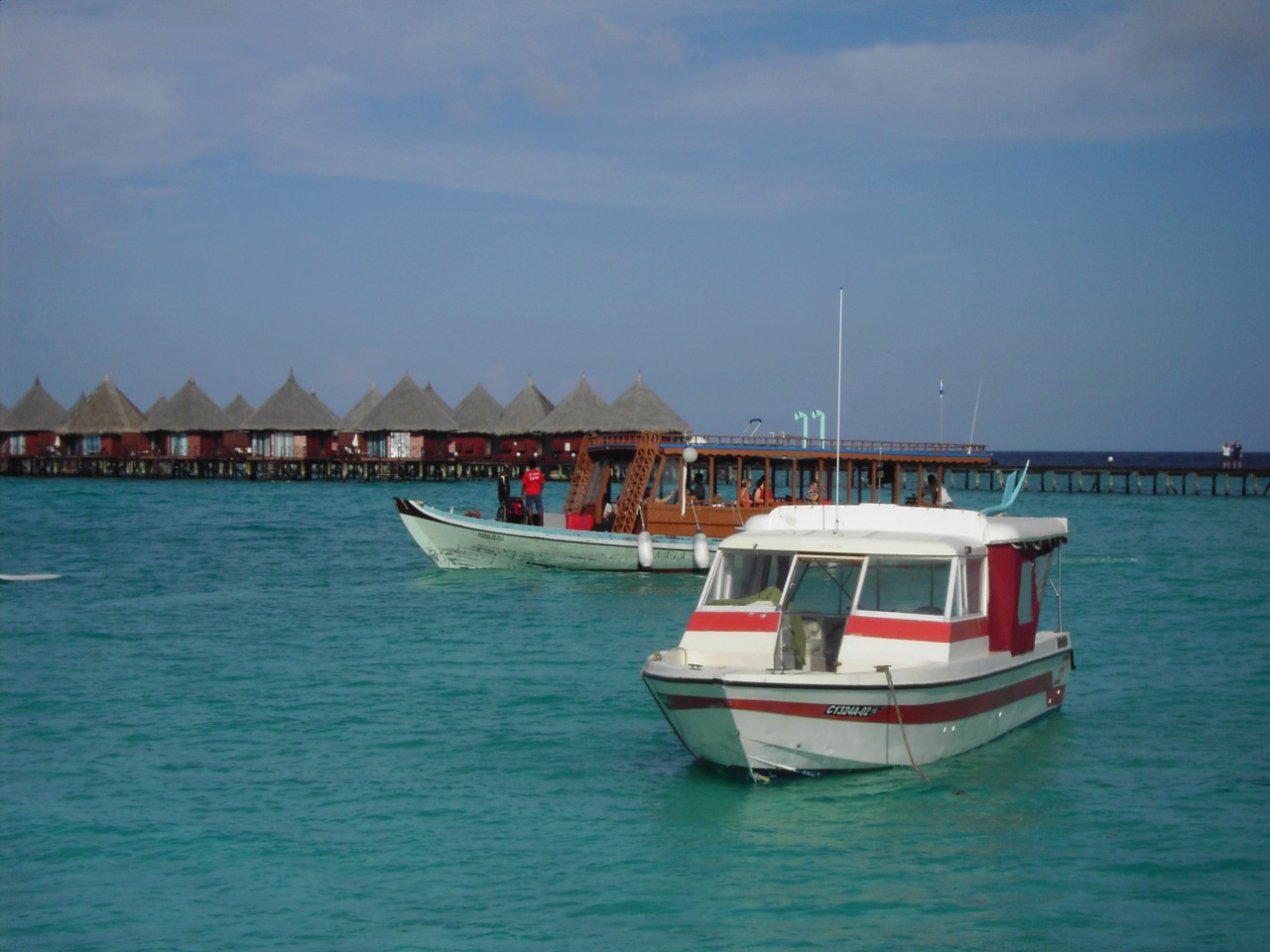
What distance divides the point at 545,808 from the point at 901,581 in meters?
3.74

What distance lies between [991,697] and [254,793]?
676 cm

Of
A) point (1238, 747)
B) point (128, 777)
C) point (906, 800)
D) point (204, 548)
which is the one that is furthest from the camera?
point (204, 548)

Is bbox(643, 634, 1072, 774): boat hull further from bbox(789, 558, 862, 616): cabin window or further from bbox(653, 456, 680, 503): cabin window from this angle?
bbox(653, 456, 680, 503): cabin window

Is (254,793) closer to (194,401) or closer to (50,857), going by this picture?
(50,857)

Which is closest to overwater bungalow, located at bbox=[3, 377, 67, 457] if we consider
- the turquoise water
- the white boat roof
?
the turquoise water

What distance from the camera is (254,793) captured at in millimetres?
12398

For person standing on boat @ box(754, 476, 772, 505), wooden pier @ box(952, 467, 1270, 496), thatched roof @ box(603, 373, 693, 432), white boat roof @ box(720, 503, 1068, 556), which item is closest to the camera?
white boat roof @ box(720, 503, 1068, 556)

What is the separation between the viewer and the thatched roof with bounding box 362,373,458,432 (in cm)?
8781

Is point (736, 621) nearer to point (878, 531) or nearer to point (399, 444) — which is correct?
point (878, 531)

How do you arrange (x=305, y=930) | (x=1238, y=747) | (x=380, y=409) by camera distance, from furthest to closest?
(x=380, y=409) < (x=1238, y=747) < (x=305, y=930)

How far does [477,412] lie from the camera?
91000 mm

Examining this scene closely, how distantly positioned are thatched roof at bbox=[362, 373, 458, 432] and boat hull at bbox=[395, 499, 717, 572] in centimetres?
5704

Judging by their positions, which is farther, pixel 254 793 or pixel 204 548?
pixel 204 548

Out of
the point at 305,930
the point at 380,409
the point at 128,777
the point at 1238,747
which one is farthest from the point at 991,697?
the point at 380,409
